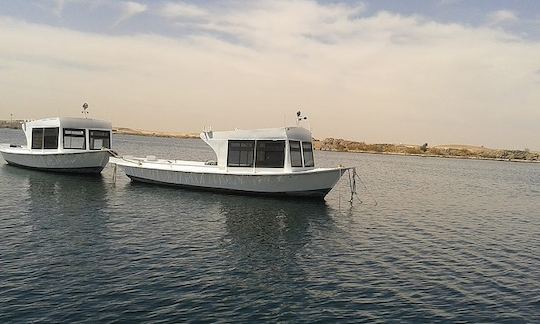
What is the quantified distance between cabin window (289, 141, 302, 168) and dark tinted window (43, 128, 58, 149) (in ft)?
72.7

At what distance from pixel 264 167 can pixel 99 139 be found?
17680mm

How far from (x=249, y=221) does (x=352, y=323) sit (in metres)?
12.2

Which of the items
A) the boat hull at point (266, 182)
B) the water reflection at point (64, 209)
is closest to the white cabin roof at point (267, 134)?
the boat hull at point (266, 182)

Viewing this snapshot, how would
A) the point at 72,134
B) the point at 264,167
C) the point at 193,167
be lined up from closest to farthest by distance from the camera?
the point at 264,167 < the point at 193,167 < the point at 72,134

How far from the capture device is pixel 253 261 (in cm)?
1555

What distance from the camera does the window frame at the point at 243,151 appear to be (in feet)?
94.6

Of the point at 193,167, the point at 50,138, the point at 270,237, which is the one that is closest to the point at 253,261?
the point at 270,237

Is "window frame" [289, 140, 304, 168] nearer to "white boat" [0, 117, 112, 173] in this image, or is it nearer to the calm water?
the calm water

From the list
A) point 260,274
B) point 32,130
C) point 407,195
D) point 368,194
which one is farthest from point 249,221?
point 32,130

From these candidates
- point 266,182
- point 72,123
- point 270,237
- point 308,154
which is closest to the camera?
point 270,237

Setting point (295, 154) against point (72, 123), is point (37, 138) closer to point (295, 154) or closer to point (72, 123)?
point (72, 123)

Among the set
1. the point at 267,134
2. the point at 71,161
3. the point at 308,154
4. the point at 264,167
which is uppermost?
the point at 267,134

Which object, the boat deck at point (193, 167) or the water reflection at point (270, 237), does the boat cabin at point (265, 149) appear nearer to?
the boat deck at point (193, 167)

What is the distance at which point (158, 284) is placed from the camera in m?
12.6
